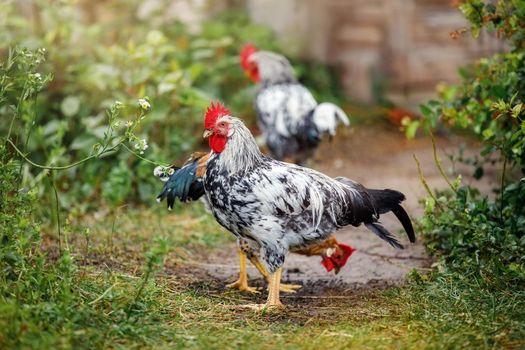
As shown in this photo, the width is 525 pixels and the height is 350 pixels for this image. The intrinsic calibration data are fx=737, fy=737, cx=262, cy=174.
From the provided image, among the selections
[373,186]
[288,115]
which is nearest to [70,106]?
[288,115]

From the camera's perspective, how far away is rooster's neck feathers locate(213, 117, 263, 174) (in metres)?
4.29

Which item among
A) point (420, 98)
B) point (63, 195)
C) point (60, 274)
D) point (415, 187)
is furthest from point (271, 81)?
point (60, 274)

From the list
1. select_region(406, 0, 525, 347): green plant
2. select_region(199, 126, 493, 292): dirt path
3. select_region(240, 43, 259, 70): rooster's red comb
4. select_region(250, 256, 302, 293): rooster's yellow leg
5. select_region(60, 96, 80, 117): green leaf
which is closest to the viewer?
select_region(406, 0, 525, 347): green plant

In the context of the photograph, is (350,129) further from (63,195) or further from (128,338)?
(128,338)

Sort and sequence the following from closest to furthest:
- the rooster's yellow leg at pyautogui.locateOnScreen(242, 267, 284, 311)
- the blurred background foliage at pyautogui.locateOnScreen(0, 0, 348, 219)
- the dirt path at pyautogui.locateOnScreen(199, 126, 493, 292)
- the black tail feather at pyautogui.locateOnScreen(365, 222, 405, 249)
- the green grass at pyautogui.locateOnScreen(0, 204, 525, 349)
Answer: the green grass at pyautogui.locateOnScreen(0, 204, 525, 349) → the rooster's yellow leg at pyautogui.locateOnScreen(242, 267, 284, 311) → the black tail feather at pyautogui.locateOnScreen(365, 222, 405, 249) → the dirt path at pyautogui.locateOnScreen(199, 126, 493, 292) → the blurred background foliage at pyautogui.locateOnScreen(0, 0, 348, 219)

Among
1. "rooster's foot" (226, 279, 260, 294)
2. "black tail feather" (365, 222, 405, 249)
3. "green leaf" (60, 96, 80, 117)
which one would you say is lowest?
"rooster's foot" (226, 279, 260, 294)

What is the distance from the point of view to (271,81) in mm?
7488

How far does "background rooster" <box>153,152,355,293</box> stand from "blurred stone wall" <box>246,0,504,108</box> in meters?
5.41

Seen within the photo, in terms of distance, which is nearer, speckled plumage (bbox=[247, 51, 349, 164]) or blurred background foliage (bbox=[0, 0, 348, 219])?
speckled plumage (bbox=[247, 51, 349, 164])

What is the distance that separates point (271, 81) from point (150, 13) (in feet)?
8.34

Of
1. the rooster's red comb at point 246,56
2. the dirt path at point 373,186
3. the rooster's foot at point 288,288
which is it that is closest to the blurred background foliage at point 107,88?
the rooster's red comb at point 246,56

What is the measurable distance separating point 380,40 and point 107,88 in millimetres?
4284

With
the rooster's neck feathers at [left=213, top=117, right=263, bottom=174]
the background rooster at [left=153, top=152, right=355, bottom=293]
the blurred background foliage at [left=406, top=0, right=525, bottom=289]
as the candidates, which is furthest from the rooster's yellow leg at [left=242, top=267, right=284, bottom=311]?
the blurred background foliage at [left=406, top=0, right=525, bottom=289]

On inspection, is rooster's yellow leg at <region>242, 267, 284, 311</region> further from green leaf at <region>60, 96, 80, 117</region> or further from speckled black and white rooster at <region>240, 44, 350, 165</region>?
green leaf at <region>60, 96, 80, 117</region>
